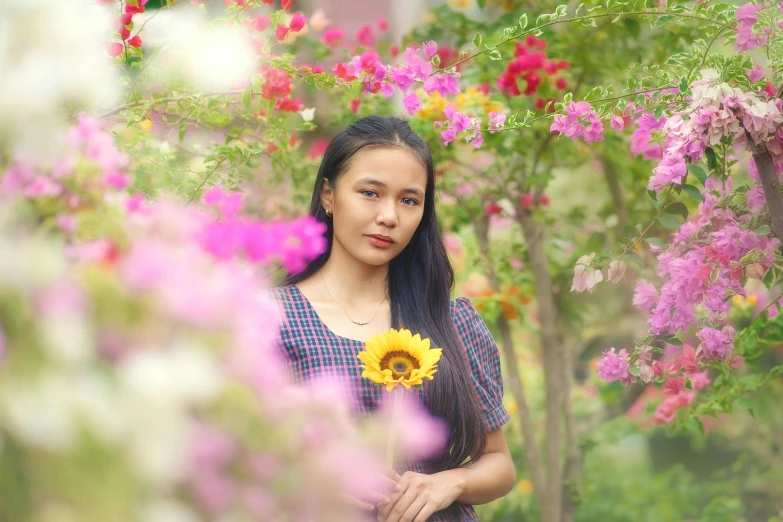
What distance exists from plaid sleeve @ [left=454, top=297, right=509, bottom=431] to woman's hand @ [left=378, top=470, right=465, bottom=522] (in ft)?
0.91

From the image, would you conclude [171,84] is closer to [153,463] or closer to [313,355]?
Result: [313,355]

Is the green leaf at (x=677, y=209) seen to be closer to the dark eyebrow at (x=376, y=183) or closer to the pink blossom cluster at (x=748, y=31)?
the pink blossom cluster at (x=748, y=31)

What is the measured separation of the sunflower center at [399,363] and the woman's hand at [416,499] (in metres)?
0.34

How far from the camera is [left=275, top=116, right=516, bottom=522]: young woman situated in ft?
6.36

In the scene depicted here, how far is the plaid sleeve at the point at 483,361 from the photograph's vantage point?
2057mm

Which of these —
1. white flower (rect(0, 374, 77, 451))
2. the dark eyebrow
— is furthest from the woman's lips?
white flower (rect(0, 374, 77, 451))

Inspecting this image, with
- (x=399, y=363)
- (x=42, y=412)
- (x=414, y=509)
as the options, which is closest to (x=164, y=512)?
(x=42, y=412)

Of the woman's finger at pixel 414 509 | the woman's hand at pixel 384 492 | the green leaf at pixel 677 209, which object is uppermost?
the green leaf at pixel 677 209

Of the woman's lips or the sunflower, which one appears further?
the woman's lips

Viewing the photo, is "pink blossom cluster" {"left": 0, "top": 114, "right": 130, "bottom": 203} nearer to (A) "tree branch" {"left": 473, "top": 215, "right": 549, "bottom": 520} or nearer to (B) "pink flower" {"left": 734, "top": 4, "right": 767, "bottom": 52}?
(B) "pink flower" {"left": 734, "top": 4, "right": 767, "bottom": 52}

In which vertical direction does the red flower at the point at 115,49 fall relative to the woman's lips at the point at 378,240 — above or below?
above

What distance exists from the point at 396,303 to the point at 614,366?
0.52m

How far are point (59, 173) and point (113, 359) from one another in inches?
9.2

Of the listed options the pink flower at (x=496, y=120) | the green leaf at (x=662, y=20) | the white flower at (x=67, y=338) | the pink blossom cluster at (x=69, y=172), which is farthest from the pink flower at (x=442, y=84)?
the white flower at (x=67, y=338)
